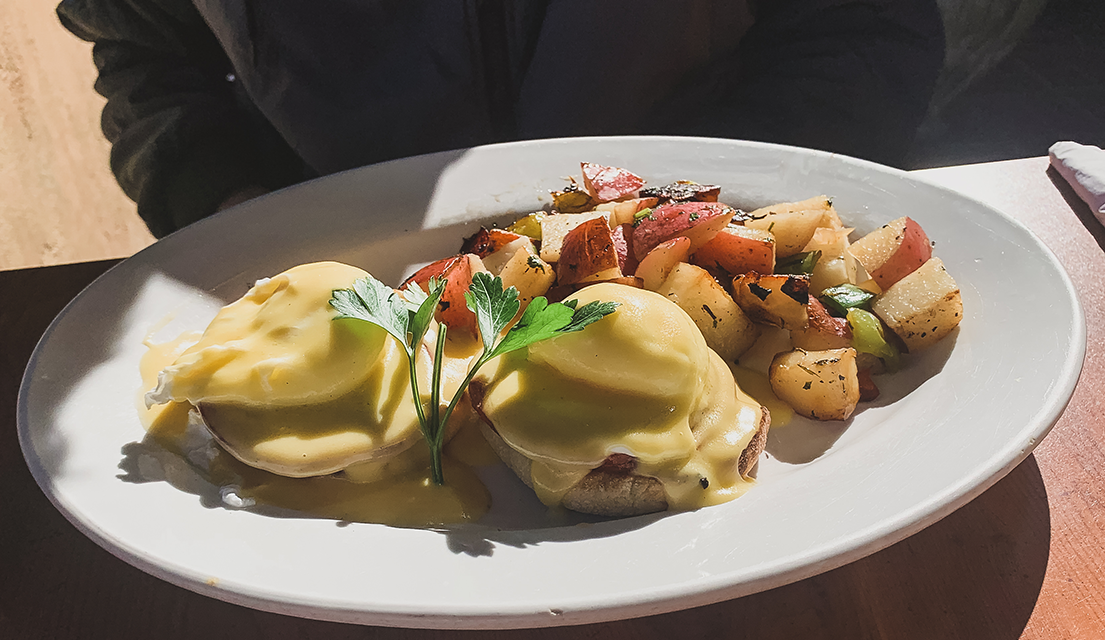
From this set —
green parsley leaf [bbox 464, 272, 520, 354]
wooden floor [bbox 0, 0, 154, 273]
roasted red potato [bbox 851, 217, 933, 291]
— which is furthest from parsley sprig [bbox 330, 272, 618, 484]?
wooden floor [bbox 0, 0, 154, 273]

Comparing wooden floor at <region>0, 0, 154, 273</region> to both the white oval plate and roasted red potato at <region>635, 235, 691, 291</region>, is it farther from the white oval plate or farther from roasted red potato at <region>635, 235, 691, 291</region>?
roasted red potato at <region>635, 235, 691, 291</region>

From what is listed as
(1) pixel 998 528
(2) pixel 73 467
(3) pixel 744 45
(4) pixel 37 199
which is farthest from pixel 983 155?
(4) pixel 37 199

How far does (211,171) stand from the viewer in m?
2.38

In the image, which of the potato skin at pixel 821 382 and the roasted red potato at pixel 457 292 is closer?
the potato skin at pixel 821 382

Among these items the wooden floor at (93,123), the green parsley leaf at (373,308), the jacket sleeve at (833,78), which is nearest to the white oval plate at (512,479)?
the green parsley leaf at (373,308)

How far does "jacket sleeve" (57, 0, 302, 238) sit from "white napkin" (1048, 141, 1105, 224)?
101 inches

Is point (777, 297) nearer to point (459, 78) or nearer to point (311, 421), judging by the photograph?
point (311, 421)

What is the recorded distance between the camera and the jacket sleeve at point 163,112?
2.35 m

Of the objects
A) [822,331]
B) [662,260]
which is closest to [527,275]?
[662,260]

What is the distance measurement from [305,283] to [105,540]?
0.50 meters

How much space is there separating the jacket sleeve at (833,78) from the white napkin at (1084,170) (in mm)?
688

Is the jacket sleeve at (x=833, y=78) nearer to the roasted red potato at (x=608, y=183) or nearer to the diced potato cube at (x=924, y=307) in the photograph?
the roasted red potato at (x=608, y=183)

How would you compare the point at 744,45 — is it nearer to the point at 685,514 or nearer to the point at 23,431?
the point at 685,514

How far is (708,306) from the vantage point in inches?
55.7
